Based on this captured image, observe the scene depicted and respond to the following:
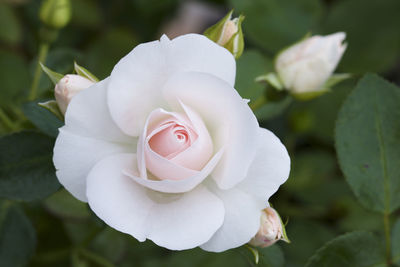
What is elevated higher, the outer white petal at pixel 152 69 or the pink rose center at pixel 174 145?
the outer white petal at pixel 152 69

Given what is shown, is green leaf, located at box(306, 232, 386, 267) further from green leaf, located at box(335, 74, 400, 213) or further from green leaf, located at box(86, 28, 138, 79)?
green leaf, located at box(86, 28, 138, 79)

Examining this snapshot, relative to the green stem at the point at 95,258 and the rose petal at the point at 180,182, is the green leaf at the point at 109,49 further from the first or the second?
the rose petal at the point at 180,182

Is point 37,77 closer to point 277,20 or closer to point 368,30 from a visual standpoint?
point 277,20

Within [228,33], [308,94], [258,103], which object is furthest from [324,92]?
[228,33]

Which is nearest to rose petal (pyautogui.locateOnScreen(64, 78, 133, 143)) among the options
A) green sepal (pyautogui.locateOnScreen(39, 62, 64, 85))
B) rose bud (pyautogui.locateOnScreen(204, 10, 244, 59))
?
green sepal (pyautogui.locateOnScreen(39, 62, 64, 85))

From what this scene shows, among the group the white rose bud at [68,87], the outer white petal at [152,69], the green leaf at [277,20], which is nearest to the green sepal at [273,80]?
the outer white petal at [152,69]

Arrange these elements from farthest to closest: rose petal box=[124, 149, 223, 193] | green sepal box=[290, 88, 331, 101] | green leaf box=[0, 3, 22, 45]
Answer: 1. green leaf box=[0, 3, 22, 45]
2. green sepal box=[290, 88, 331, 101]
3. rose petal box=[124, 149, 223, 193]

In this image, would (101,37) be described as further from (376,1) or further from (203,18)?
(376,1)
